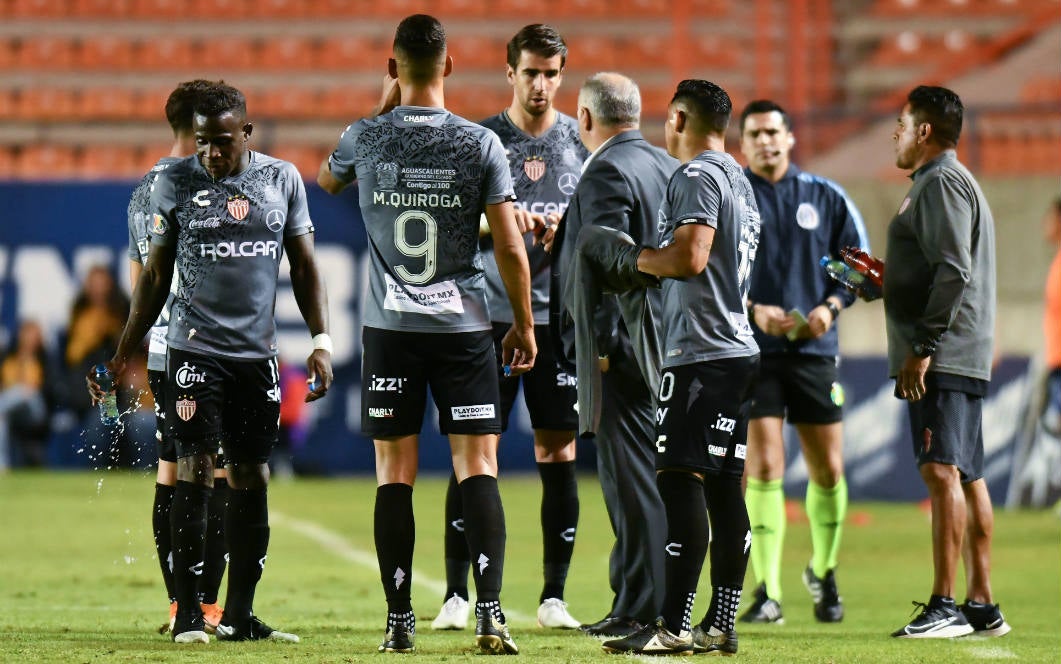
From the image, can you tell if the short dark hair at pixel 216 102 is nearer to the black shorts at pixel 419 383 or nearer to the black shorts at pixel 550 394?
the black shorts at pixel 419 383

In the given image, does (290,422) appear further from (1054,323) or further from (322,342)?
(322,342)

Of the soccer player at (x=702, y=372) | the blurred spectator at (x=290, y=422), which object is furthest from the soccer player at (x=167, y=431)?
the blurred spectator at (x=290, y=422)

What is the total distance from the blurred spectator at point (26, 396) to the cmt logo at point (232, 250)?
10.6 meters

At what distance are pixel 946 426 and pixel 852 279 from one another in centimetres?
81

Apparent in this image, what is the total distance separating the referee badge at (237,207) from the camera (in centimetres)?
565

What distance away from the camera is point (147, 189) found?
6.19 m

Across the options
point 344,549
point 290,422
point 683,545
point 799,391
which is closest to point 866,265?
point 799,391

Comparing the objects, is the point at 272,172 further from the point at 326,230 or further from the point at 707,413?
the point at 326,230

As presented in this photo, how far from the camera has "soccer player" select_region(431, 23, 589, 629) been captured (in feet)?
21.2

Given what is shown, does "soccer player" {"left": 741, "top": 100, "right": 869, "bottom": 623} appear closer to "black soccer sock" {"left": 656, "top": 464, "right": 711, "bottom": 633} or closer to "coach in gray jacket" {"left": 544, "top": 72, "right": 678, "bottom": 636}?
"coach in gray jacket" {"left": 544, "top": 72, "right": 678, "bottom": 636}

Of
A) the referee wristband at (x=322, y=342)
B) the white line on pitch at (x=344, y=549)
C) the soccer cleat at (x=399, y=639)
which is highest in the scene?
the referee wristband at (x=322, y=342)

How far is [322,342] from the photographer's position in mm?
5801

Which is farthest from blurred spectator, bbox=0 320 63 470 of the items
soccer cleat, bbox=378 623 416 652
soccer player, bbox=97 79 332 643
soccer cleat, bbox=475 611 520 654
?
soccer cleat, bbox=475 611 520 654

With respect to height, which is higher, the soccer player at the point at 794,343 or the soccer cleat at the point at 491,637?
the soccer player at the point at 794,343
